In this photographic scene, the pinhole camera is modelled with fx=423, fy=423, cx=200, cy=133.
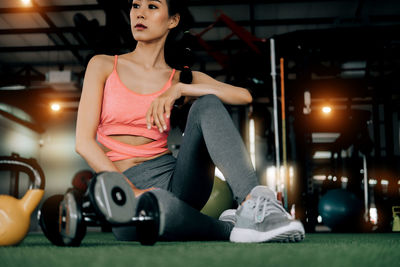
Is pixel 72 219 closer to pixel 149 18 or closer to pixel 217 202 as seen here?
pixel 149 18

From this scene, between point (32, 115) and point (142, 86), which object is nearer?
point (142, 86)

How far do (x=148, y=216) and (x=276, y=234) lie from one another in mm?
365

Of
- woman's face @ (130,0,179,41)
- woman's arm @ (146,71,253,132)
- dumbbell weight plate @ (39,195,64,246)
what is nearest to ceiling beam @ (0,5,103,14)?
woman's face @ (130,0,179,41)

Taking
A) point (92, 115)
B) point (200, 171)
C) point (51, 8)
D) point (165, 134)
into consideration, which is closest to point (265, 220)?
point (200, 171)

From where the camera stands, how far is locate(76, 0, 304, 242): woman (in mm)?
1254

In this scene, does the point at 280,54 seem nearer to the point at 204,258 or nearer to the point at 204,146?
the point at 204,146

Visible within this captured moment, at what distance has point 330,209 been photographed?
14.9 feet

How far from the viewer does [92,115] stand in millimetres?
1481

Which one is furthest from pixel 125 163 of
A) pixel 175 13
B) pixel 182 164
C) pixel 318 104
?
pixel 318 104

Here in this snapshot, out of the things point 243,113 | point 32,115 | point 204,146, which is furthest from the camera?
point 32,115

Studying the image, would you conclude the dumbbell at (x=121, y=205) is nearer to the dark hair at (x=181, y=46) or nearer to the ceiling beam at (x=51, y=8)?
the dark hair at (x=181, y=46)

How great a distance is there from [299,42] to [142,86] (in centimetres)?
321

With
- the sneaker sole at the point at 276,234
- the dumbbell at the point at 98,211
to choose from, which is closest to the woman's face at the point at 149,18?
the dumbbell at the point at 98,211

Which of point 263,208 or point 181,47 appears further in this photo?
point 181,47
